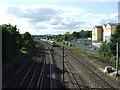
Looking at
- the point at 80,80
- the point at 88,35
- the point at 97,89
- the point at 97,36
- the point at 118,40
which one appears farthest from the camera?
the point at 88,35

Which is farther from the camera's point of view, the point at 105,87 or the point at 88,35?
the point at 88,35

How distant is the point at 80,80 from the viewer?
773 inches

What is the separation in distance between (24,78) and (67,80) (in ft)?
15.5

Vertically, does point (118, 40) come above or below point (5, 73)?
above

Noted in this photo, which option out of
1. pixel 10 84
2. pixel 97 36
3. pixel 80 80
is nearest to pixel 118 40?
pixel 80 80

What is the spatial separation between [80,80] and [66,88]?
333cm

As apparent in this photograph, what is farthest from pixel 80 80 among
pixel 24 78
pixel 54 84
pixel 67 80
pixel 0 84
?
pixel 0 84

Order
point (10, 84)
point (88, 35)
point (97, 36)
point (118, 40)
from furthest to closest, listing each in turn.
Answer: point (88, 35) < point (97, 36) < point (118, 40) < point (10, 84)

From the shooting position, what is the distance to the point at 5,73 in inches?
803

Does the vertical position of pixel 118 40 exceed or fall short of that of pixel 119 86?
it exceeds it

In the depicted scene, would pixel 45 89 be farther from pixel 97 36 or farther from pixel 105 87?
pixel 97 36

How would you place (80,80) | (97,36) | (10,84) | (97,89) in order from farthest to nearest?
(97,36) → (80,80) → (10,84) → (97,89)

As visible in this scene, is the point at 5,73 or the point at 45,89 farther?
the point at 5,73

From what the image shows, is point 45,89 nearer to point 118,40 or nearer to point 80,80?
point 80,80
